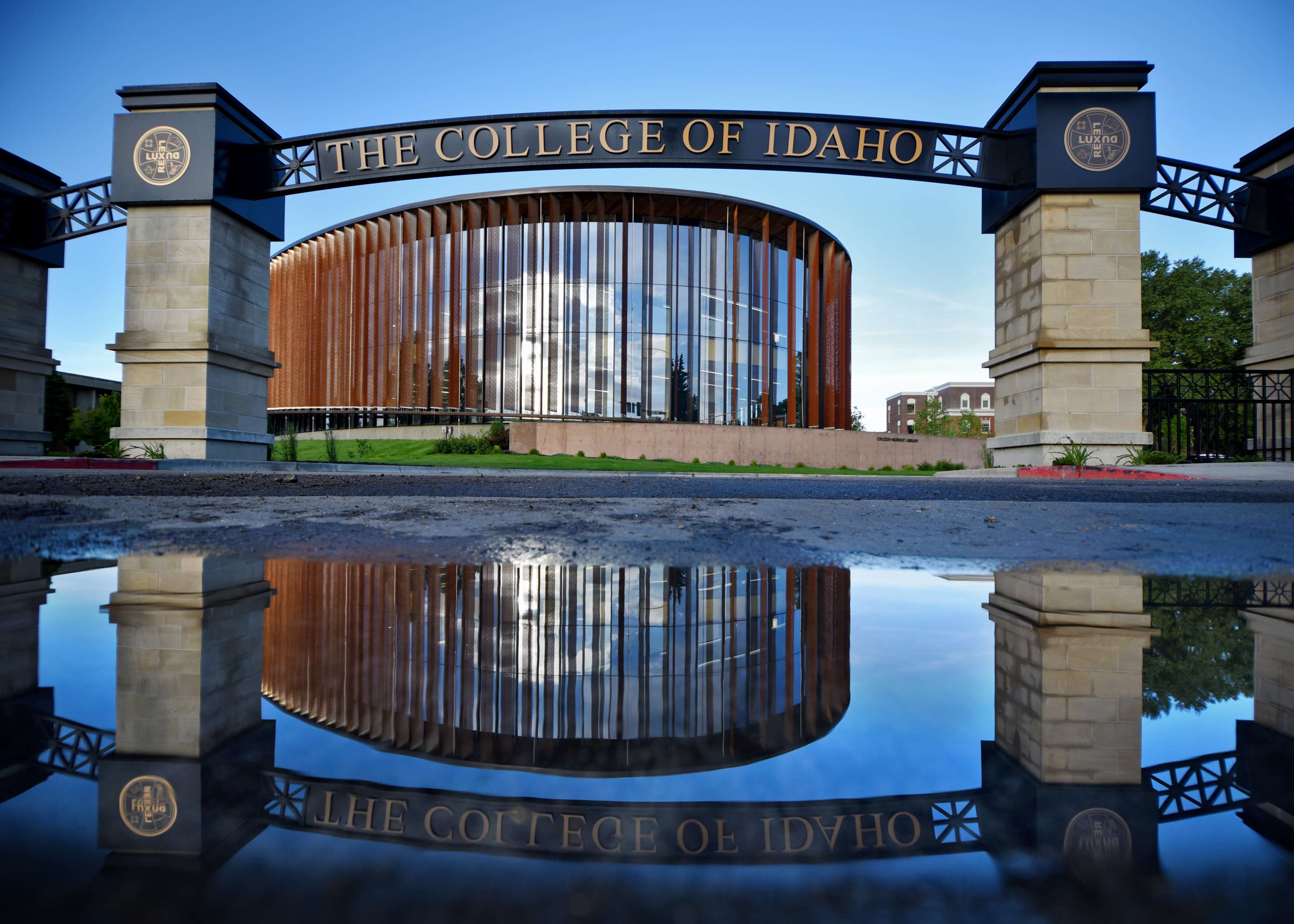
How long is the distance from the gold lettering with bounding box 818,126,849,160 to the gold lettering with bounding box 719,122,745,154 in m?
1.59

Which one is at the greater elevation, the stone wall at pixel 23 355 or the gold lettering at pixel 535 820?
the stone wall at pixel 23 355

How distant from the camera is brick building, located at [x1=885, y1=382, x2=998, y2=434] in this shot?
106 metres

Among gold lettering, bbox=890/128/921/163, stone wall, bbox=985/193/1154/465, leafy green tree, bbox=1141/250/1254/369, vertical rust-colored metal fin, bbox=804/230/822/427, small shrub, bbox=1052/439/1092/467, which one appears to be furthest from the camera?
leafy green tree, bbox=1141/250/1254/369

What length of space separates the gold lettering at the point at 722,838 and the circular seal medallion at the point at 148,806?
556 millimetres

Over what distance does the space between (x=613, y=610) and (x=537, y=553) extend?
918mm

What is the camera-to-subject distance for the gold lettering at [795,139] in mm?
12805

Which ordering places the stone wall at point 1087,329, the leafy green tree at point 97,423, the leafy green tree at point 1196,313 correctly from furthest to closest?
the leafy green tree at point 97,423 → the leafy green tree at point 1196,313 → the stone wall at point 1087,329

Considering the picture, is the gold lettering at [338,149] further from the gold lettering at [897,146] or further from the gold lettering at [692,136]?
the gold lettering at [897,146]

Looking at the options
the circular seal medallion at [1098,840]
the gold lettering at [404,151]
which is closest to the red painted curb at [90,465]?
the gold lettering at [404,151]

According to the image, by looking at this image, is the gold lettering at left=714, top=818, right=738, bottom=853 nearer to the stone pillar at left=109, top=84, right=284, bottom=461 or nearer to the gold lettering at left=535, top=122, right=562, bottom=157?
the stone pillar at left=109, top=84, right=284, bottom=461

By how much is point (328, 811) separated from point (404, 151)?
585 inches

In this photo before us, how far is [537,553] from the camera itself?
2.54 m

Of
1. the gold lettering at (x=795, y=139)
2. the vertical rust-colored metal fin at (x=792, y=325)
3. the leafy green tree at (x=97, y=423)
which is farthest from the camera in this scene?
the leafy green tree at (x=97, y=423)

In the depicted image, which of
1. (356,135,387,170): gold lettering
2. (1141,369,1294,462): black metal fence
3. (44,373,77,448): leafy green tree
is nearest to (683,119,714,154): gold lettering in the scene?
(356,135,387,170): gold lettering
